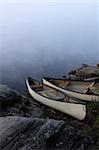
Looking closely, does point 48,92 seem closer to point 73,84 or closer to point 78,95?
point 78,95

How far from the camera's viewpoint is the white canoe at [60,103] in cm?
769

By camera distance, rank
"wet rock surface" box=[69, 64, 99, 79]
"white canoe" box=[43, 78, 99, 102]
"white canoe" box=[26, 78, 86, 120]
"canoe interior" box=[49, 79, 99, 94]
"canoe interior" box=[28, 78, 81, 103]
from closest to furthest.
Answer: "white canoe" box=[26, 78, 86, 120]
"white canoe" box=[43, 78, 99, 102]
"canoe interior" box=[28, 78, 81, 103]
"canoe interior" box=[49, 79, 99, 94]
"wet rock surface" box=[69, 64, 99, 79]

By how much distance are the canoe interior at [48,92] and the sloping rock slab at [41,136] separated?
205cm

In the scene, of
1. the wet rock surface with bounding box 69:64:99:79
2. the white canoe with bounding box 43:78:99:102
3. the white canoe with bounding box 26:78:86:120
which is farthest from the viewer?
the wet rock surface with bounding box 69:64:99:79

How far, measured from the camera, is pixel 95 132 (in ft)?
19.7

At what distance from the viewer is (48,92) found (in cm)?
938

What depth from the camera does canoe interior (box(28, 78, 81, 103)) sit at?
846 cm

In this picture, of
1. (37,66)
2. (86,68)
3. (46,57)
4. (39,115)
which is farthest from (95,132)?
(46,57)

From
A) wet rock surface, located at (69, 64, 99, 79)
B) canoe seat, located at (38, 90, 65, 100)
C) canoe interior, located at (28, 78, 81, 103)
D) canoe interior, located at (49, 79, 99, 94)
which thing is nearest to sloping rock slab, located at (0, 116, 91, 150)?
canoe interior, located at (28, 78, 81, 103)

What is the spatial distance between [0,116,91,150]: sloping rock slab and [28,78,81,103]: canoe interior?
6.72 feet

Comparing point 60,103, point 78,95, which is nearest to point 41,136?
point 60,103

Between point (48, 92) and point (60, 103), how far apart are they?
1184mm

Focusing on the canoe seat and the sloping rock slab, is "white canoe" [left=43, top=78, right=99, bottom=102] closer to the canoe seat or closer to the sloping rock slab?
the canoe seat

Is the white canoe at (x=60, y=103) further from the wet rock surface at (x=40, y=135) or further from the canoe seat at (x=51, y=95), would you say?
the wet rock surface at (x=40, y=135)
